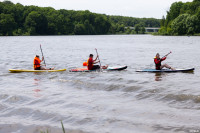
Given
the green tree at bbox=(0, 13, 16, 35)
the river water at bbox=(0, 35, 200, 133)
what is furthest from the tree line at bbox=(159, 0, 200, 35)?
the river water at bbox=(0, 35, 200, 133)

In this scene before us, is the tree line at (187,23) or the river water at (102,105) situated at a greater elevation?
the tree line at (187,23)

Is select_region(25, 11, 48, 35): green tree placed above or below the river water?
above

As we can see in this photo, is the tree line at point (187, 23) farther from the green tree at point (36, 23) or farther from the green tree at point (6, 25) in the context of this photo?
the green tree at point (6, 25)

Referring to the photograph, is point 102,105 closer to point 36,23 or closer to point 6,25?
point 6,25

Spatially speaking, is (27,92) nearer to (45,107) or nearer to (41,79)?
(45,107)

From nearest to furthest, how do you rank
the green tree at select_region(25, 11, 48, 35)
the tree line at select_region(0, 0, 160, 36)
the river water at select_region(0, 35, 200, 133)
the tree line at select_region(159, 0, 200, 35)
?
the river water at select_region(0, 35, 200, 133), the tree line at select_region(159, 0, 200, 35), the tree line at select_region(0, 0, 160, 36), the green tree at select_region(25, 11, 48, 35)

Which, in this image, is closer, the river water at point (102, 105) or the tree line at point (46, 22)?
the river water at point (102, 105)

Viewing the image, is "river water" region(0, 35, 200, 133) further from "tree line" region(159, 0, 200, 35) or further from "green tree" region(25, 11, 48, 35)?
"green tree" region(25, 11, 48, 35)

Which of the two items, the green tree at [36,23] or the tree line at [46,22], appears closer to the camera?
the tree line at [46,22]

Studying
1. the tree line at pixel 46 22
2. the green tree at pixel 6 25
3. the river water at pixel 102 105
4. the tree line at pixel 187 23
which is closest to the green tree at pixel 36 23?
the tree line at pixel 46 22

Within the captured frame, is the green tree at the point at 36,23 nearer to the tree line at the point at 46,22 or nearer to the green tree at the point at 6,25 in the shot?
the tree line at the point at 46,22

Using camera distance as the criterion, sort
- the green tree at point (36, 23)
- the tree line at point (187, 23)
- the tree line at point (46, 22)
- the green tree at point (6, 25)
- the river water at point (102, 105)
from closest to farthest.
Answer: the river water at point (102, 105), the tree line at point (187, 23), the green tree at point (6, 25), the tree line at point (46, 22), the green tree at point (36, 23)

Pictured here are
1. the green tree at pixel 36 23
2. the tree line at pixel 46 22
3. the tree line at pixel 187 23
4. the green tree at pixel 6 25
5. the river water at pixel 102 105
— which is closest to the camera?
the river water at pixel 102 105

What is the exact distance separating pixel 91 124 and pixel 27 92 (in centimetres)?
613
